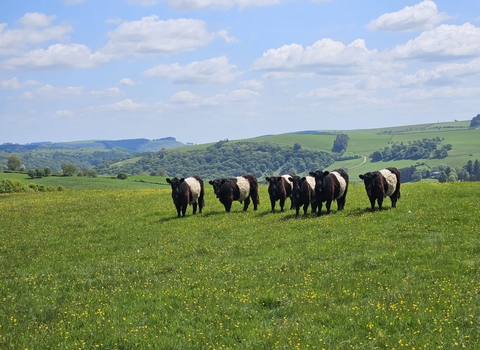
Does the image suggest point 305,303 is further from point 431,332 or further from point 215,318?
point 431,332

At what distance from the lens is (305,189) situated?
2695 cm

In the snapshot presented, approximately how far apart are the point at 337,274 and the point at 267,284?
2190 millimetres

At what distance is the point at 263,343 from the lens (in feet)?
32.7

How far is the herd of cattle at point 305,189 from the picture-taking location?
26375mm

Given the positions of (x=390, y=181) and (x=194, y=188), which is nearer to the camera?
(x=390, y=181)

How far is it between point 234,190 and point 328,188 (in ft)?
21.8

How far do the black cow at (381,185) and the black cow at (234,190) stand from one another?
7.76 meters

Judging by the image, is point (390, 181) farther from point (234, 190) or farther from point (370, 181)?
point (234, 190)

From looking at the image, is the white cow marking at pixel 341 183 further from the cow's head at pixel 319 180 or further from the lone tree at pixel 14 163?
the lone tree at pixel 14 163

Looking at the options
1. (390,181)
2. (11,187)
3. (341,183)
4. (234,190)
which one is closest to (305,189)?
(341,183)

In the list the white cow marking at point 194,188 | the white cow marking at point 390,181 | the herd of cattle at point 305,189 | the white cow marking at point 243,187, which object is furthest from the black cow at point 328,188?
the white cow marking at point 194,188

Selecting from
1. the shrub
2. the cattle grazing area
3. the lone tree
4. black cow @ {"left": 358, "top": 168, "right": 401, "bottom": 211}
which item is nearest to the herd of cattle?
black cow @ {"left": 358, "top": 168, "right": 401, "bottom": 211}

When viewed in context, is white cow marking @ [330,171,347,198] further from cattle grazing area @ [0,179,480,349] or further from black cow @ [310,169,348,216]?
cattle grazing area @ [0,179,480,349]

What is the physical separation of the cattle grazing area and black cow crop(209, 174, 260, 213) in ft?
9.84
